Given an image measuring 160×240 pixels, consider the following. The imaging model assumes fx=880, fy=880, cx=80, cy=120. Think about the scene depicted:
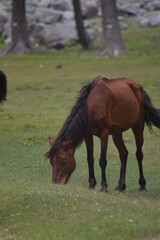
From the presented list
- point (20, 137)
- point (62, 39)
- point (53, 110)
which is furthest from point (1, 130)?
point (62, 39)

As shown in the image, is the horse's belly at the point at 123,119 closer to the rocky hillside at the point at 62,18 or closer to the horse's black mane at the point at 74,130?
the horse's black mane at the point at 74,130

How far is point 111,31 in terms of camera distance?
148ft

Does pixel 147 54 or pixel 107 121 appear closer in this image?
pixel 107 121

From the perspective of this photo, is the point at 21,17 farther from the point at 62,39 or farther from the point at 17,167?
the point at 17,167

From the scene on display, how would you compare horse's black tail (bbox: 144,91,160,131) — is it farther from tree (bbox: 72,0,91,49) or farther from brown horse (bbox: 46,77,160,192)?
tree (bbox: 72,0,91,49)

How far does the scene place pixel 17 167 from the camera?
59.9ft

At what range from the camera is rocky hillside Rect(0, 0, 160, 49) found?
53.3 m

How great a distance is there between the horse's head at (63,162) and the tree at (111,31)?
30677 millimetres

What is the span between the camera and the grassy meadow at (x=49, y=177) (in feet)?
36.7

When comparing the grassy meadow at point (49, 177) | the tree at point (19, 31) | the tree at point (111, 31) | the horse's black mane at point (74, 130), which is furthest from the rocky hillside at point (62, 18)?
the horse's black mane at point (74, 130)

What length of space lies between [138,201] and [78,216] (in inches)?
68.9

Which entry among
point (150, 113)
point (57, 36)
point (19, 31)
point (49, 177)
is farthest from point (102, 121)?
point (57, 36)

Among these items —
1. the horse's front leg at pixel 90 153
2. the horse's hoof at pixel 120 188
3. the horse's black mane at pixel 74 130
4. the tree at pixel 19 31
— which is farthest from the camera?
the tree at pixel 19 31

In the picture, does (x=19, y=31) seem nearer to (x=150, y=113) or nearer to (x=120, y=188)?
(x=150, y=113)
